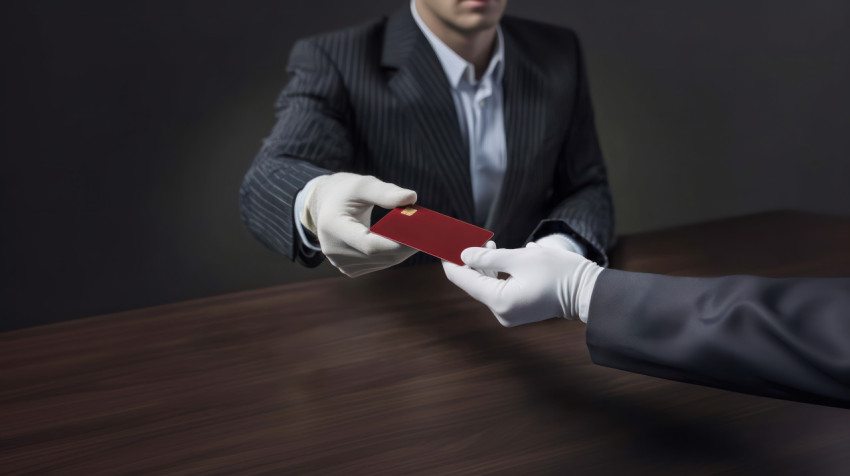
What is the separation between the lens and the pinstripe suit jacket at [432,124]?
1.41 meters

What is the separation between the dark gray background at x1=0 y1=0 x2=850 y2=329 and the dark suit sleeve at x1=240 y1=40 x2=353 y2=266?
73 cm

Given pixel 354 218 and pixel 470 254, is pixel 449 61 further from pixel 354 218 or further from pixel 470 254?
pixel 470 254

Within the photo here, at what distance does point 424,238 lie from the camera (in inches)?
33.1

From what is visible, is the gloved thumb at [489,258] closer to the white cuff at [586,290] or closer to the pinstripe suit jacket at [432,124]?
the white cuff at [586,290]

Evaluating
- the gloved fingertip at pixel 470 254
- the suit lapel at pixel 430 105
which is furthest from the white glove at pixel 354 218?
the suit lapel at pixel 430 105

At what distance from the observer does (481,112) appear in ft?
5.11

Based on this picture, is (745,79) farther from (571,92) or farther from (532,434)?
(532,434)

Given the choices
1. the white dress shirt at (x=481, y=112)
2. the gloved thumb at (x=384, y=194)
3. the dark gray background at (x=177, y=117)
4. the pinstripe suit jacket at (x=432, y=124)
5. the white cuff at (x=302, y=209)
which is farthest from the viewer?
the dark gray background at (x=177, y=117)

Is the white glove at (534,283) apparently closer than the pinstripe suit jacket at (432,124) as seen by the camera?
Yes

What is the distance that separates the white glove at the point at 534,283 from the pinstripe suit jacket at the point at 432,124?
1.51 feet

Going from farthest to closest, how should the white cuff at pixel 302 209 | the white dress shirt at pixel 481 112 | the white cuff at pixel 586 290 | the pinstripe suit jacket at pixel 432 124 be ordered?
the white dress shirt at pixel 481 112, the pinstripe suit jacket at pixel 432 124, the white cuff at pixel 302 209, the white cuff at pixel 586 290

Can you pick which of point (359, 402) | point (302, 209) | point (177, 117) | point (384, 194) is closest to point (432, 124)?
point (302, 209)

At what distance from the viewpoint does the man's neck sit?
1.47 m

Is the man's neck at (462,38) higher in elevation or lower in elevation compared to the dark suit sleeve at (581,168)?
higher
